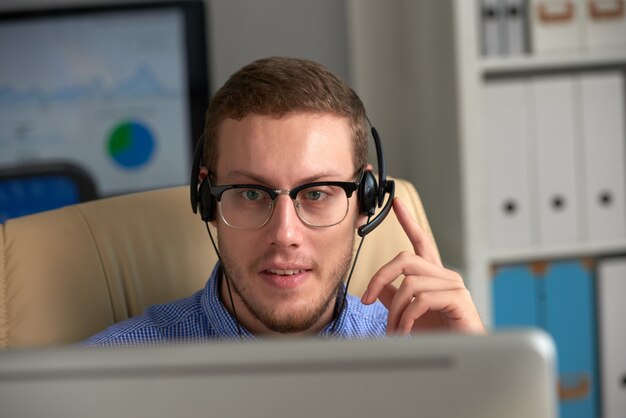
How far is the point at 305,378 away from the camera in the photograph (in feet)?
1.45

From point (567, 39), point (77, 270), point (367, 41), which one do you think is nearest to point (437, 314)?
point (77, 270)

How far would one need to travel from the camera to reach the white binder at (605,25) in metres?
2.23

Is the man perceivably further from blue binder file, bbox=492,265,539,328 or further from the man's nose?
blue binder file, bbox=492,265,539,328

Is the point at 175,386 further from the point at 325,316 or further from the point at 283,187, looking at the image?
→ the point at 325,316

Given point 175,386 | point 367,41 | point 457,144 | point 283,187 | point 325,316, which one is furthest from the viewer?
point 367,41

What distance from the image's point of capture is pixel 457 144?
2203 mm

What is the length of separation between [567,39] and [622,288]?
2.36 ft

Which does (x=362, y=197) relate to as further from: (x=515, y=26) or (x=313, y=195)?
(x=515, y=26)

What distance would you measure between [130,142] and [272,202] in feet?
5.39

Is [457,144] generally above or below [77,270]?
above

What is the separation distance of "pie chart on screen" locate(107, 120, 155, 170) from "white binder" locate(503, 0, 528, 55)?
1.17m

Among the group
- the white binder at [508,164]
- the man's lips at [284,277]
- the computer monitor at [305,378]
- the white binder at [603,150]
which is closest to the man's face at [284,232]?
the man's lips at [284,277]

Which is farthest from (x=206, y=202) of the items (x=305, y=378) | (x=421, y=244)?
(x=305, y=378)

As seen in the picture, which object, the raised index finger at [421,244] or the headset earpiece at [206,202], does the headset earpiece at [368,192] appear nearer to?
the raised index finger at [421,244]
